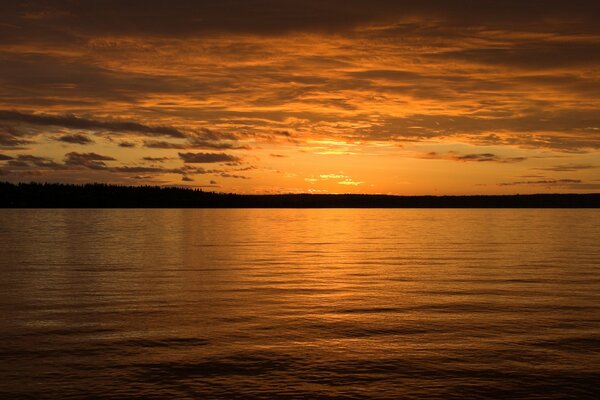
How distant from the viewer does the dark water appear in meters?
18.4

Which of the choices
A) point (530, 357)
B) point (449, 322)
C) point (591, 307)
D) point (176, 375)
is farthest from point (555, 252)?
point (176, 375)

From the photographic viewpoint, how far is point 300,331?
2520cm

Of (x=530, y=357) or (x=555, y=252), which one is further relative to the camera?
(x=555, y=252)

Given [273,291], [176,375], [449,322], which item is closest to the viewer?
[176,375]

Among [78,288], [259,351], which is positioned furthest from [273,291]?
[259,351]

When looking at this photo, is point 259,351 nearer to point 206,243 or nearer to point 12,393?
point 12,393

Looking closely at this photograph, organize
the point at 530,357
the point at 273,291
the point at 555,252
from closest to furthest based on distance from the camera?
the point at 530,357
the point at 273,291
the point at 555,252

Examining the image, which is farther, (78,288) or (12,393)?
(78,288)

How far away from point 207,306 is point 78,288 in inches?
389

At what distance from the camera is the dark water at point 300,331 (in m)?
18.4

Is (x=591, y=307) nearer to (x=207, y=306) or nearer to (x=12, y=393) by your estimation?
(x=207, y=306)

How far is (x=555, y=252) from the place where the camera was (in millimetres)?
61938

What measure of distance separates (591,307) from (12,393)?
23.9 m

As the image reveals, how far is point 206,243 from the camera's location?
7725 centimetres
